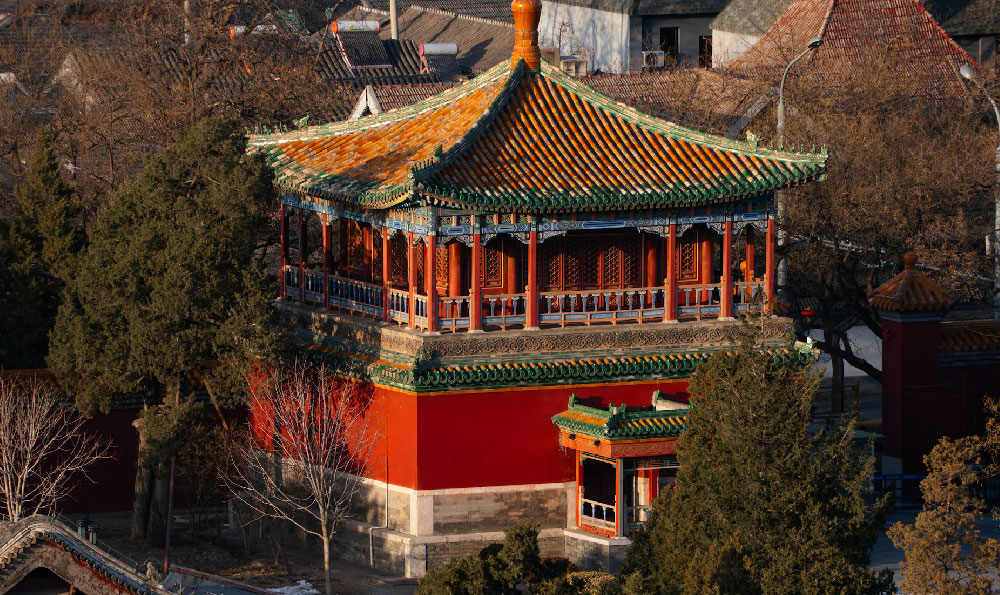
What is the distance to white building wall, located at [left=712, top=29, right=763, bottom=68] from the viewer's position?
7219 cm

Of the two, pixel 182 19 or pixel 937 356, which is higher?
pixel 182 19

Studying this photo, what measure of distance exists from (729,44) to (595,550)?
4269 cm

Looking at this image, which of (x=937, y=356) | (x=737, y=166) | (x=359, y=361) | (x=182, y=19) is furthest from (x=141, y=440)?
(x=182, y=19)

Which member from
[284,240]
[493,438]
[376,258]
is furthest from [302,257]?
[493,438]

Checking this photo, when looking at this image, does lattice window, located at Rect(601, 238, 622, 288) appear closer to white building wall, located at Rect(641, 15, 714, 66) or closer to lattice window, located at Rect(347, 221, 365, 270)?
lattice window, located at Rect(347, 221, 365, 270)

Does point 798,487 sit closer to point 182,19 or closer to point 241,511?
point 241,511

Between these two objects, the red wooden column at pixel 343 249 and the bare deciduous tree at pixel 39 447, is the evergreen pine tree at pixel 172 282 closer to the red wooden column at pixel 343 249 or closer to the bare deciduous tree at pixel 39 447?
the bare deciduous tree at pixel 39 447

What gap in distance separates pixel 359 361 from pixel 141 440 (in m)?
4.30

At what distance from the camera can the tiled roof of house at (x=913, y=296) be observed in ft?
125

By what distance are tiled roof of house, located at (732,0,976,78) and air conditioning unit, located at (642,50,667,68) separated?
6.90 meters

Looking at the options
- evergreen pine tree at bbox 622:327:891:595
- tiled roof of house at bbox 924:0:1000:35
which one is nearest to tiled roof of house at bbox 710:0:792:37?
tiled roof of house at bbox 924:0:1000:35

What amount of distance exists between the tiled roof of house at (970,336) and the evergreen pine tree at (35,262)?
17424 mm

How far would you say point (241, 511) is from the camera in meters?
37.6

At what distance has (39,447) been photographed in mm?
36781
